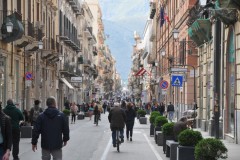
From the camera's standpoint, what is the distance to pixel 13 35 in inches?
1300

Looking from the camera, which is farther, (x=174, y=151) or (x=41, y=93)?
(x=41, y=93)

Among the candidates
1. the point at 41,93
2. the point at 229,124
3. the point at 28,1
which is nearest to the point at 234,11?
the point at 229,124

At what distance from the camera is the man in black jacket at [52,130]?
11.2 metres

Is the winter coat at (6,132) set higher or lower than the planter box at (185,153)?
higher

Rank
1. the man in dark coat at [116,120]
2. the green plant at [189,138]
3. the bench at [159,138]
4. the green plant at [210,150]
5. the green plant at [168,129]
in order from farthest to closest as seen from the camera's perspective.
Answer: the bench at [159,138] → the man in dark coat at [116,120] → the green plant at [168,129] → the green plant at [189,138] → the green plant at [210,150]

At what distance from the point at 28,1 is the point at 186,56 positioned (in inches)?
432

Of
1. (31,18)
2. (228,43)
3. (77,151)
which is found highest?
(31,18)

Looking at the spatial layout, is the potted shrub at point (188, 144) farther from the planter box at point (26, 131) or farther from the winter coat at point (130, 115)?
the planter box at point (26, 131)

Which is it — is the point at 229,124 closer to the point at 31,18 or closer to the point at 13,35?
the point at 13,35

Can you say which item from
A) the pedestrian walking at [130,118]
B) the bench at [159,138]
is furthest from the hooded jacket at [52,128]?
the pedestrian walking at [130,118]

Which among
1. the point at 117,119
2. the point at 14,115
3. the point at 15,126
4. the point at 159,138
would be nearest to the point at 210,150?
the point at 15,126

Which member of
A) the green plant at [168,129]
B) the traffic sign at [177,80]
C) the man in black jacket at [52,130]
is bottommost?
the green plant at [168,129]

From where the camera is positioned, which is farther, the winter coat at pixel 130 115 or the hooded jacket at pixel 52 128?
the winter coat at pixel 130 115

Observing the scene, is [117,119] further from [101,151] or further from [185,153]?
[185,153]
